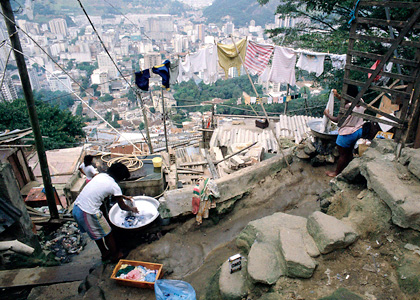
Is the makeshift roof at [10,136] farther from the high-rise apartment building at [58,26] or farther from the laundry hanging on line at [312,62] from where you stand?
the high-rise apartment building at [58,26]

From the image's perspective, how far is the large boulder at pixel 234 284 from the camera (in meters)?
3.04

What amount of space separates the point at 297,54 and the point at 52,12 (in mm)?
150814

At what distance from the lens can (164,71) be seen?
30.3 ft

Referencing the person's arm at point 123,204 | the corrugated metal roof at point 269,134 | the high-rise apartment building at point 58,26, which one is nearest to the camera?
the person's arm at point 123,204

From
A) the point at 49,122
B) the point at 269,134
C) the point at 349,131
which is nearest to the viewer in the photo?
the point at 349,131

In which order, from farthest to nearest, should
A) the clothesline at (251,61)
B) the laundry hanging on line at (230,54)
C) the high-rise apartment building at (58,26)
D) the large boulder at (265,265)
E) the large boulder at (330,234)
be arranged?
the high-rise apartment building at (58,26) < the laundry hanging on line at (230,54) < the clothesline at (251,61) < the large boulder at (330,234) < the large boulder at (265,265)

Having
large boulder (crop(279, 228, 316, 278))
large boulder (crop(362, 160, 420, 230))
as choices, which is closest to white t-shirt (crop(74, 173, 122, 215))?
large boulder (crop(279, 228, 316, 278))

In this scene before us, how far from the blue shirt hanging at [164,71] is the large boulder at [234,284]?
295 inches

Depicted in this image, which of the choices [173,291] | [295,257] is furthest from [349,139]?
[173,291]

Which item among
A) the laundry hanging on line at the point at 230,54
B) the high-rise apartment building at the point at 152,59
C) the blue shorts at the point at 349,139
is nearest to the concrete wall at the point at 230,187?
the blue shorts at the point at 349,139

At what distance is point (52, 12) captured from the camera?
400ft

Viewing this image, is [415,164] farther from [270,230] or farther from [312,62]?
[312,62]

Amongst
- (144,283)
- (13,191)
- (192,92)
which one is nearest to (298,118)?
(144,283)

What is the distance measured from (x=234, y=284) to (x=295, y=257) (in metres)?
0.81
